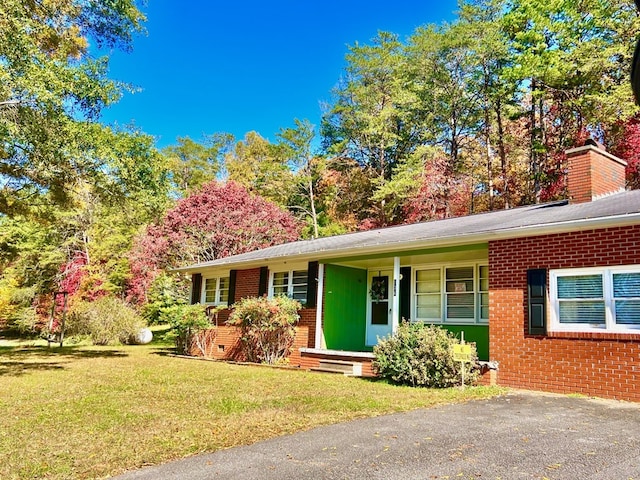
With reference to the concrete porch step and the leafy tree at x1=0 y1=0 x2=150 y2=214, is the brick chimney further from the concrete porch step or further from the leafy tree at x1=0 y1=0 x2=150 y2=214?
the leafy tree at x1=0 y1=0 x2=150 y2=214

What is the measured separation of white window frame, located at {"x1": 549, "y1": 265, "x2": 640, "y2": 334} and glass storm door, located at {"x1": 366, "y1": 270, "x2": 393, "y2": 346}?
213 inches

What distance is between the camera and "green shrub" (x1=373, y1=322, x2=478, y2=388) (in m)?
8.91

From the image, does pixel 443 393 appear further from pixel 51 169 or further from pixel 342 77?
pixel 342 77

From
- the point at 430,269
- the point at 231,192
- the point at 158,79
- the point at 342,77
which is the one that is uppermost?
the point at 342,77

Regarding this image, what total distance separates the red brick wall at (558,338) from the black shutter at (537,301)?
0.13m

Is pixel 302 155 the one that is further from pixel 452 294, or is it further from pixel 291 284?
pixel 452 294

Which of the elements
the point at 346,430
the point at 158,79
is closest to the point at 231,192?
the point at 158,79

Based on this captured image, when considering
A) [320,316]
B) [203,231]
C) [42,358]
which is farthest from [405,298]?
[203,231]

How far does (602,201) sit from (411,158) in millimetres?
18106

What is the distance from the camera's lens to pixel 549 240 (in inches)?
346

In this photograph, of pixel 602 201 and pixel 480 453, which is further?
pixel 602 201

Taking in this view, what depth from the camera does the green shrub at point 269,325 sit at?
1298 centimetres

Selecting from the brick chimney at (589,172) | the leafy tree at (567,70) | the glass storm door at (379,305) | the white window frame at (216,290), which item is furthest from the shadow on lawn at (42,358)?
the leafy tree at (567,70)

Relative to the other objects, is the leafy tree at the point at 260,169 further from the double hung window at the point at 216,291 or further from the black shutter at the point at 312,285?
the black shutter at the point at 312,285
